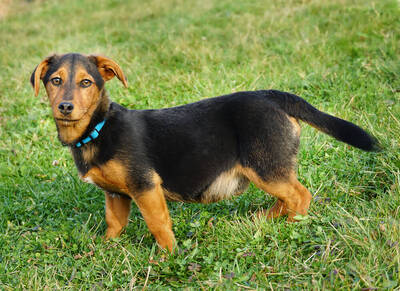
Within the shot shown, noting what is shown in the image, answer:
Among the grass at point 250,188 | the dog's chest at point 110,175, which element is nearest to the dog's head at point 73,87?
the dog's chest at point 110,175

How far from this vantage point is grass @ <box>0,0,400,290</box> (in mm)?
3149

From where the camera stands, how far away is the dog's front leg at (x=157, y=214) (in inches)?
138

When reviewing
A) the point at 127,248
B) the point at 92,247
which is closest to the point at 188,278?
the point at 127,248

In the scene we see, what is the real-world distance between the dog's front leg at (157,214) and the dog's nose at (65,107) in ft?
2.84

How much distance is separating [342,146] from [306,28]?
3733mm

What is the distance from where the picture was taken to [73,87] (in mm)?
3428

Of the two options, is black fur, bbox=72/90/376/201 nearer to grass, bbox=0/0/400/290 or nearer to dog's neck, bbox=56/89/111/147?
dog's neck, bbox=56/89/111/147

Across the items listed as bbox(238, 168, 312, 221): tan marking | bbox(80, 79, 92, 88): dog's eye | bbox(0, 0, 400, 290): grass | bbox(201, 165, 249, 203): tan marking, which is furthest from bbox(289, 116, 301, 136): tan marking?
bbox(80, 79, 92, 88): dog's eye

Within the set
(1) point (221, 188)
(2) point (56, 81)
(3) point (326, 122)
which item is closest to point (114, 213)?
(1) point (221, 188)

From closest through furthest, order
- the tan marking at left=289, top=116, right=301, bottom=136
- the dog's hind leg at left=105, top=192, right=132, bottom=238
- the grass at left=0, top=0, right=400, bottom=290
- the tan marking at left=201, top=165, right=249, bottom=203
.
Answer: the grass at left=0, top=0, right=400, bottom=290, the tan marking at left=289, top=116, right=301, bottom=136, the tan marking at left=201, top=165, right=249, bottom=203, the dog's hind leg at left=105, top=192, right=132, bottom=238

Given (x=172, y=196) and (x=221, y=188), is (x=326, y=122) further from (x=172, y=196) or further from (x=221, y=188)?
(x=172, y=196)

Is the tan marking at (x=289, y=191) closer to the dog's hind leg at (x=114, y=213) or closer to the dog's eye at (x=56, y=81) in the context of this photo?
the dog's hind leg at (x=114, y=213)

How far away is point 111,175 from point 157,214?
0.49 meters

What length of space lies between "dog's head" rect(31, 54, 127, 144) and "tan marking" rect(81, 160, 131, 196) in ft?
1.15
